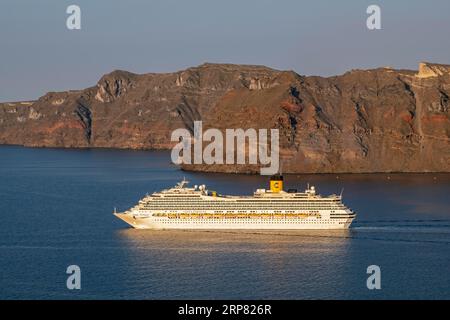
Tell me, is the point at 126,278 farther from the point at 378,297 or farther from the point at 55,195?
the point at 55,195

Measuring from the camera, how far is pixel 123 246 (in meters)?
57.1

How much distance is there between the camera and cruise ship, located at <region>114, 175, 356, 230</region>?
6312cm

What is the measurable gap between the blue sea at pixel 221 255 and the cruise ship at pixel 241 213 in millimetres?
1247

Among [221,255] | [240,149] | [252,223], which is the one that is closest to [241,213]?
[252,223]

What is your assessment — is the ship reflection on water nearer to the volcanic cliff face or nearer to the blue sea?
the blue sea

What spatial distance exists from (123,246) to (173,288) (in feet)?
41.9

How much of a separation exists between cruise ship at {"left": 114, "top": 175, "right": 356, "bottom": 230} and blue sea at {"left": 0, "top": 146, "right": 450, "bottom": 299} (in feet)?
4.09

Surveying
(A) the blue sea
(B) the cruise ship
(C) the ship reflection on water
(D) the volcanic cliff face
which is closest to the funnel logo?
(D) the volcanic cliff face

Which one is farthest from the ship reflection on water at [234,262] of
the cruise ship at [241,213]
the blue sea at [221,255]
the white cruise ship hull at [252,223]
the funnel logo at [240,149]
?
the funnel logo at [240,149]

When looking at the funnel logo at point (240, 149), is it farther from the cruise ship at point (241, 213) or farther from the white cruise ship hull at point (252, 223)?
the white cruise ship hull at point (252, 223)

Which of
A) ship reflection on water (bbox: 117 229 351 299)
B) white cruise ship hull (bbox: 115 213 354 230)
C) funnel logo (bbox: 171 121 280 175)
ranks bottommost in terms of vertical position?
ship reflection on water (bbox: 117 229 351 299)

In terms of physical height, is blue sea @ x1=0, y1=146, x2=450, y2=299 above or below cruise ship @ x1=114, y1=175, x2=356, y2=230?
below

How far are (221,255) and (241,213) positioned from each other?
387 inches

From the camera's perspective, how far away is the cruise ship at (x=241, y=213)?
6312cm
